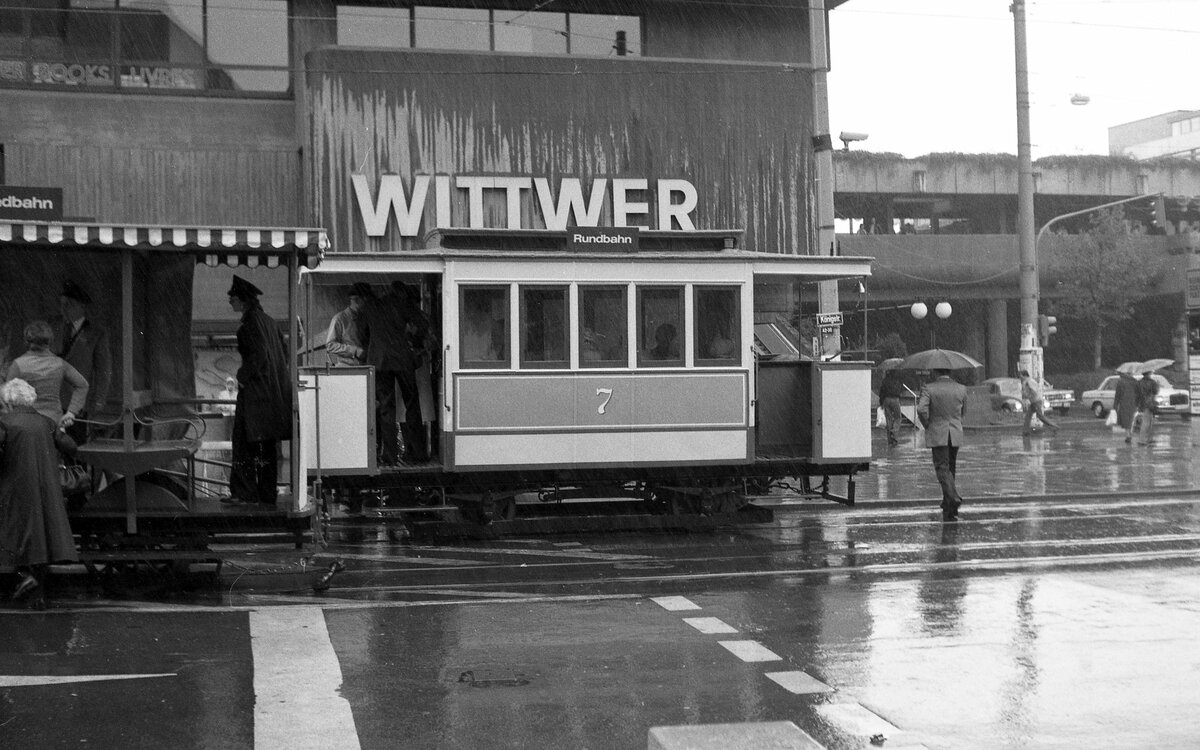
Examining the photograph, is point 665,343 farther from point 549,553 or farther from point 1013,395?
point 1013,395

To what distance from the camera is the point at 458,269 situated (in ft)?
45.3

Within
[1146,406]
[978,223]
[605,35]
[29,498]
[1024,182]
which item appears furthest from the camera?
[978,223]

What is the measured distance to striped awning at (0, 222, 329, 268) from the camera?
31.5ft

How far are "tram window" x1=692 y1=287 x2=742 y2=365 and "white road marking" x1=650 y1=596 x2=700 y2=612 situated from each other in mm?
4638

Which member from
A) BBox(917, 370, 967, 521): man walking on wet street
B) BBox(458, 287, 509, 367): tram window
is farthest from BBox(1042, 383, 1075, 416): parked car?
BBox(458, 287, 509, 367): tram window

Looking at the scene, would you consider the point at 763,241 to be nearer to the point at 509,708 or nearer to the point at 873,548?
the point at 873,548

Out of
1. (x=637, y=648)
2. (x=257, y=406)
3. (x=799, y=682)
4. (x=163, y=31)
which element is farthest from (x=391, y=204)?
(x=799, y=682)

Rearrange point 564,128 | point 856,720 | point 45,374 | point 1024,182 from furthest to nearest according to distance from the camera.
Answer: point 1024,182 < point 564,128 < point 45,374 < point 856,720

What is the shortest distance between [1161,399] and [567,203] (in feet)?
89.6

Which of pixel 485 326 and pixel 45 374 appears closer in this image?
pixel 45 374

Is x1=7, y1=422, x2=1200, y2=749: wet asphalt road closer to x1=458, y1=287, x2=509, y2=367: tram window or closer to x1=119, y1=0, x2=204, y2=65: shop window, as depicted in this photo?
x1=458, y1=287, x2=509, y2=367: tram window

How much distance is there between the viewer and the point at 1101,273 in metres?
51.7

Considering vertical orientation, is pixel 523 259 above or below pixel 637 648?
above

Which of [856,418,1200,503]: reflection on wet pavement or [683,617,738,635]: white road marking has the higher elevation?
[856,418,1200,503]: reflection on wet pavement
